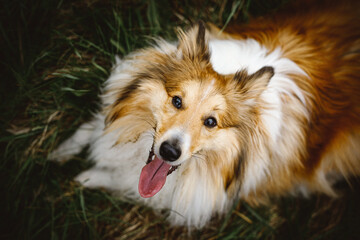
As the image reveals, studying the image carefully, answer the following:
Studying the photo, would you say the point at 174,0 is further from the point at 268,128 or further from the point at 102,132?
the point at 268,128

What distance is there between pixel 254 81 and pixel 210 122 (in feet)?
1.07

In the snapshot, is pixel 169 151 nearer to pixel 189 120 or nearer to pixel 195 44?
pixel 189 120

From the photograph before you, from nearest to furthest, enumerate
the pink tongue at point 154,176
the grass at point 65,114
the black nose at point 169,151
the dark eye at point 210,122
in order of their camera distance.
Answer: the black nose at point 169,151 → the dark eye at point 210,122 → the pink tongue at point 154,176 → the grass at point 65,114

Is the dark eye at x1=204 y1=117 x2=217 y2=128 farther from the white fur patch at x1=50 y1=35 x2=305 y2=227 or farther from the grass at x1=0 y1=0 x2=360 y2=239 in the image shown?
the grass at x1=0 y1=0 x2=360 y2=239

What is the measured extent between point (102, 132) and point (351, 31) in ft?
6.29

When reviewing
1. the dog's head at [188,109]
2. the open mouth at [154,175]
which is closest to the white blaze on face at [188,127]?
the dog's head at [188,109]

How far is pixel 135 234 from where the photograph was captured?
2453 millimetres

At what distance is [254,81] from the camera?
1454 millimetres

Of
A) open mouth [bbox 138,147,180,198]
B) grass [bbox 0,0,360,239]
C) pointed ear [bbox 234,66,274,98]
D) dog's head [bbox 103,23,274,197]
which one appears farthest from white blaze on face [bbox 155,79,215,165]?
grass [bbox 0,0,360,239]

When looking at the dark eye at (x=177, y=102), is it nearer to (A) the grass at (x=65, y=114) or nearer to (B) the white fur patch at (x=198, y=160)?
(B) the white fur patch at (x=198, y=160)

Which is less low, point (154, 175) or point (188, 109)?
point (188, 109)

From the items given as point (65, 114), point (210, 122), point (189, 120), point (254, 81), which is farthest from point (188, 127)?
point (65, 114)

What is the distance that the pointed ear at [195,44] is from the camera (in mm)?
1505

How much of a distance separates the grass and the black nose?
1.21 metres
